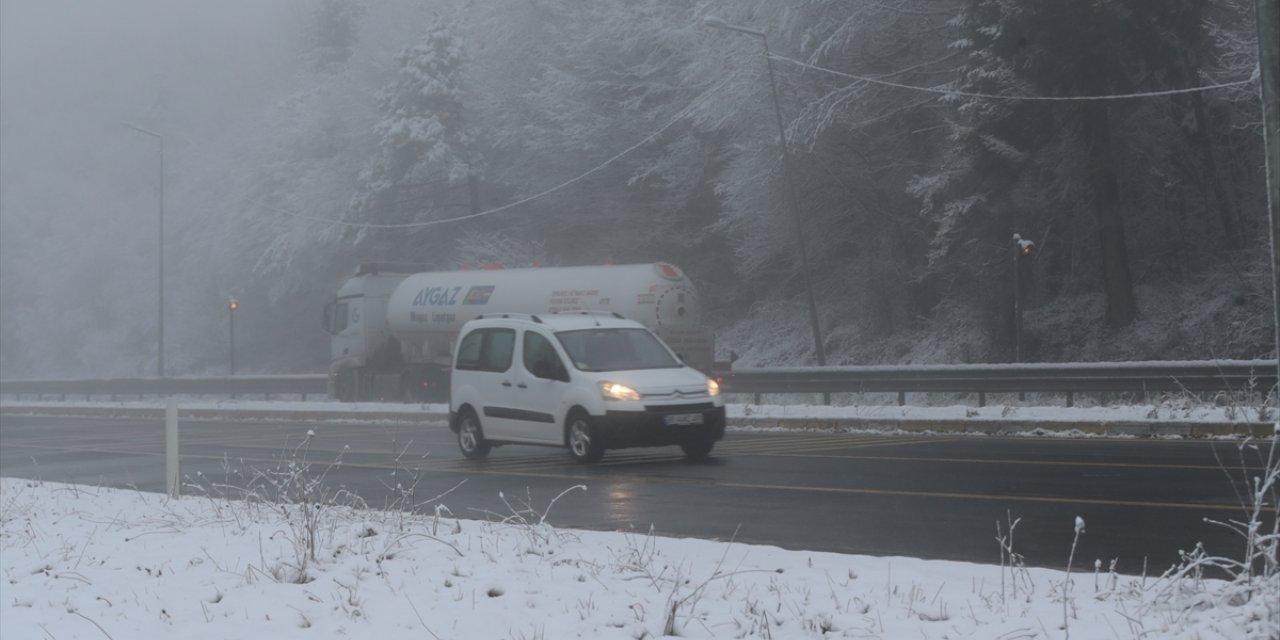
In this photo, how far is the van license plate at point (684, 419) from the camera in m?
16.8

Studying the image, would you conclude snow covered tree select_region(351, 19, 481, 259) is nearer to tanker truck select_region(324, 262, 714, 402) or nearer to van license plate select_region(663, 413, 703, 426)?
tanker truck select_region(324, 262, 714, 402)

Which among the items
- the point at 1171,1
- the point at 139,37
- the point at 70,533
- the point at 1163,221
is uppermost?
the point at 139,37

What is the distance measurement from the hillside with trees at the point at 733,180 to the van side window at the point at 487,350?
40.0 ft

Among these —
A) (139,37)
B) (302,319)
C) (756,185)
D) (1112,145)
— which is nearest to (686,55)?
(756,185)

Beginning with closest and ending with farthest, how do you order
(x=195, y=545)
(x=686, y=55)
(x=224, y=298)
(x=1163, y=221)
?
1. (x=195, y=545)
2. (x=1163, y=221)
3. (x=686, y=55)
4. (x=224, y=298)

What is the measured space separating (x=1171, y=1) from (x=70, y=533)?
2802cm

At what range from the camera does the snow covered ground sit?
6.47 m

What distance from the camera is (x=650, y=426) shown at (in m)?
16.7

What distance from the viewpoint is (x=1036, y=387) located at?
79.0 ft

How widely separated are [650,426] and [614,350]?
5.35 ft

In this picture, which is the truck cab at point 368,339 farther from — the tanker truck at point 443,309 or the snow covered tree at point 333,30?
the snow covered tree at point 333,30

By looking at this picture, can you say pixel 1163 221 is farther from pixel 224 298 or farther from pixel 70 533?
pixel 224 298

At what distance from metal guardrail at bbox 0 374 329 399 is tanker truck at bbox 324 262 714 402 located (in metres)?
1.90

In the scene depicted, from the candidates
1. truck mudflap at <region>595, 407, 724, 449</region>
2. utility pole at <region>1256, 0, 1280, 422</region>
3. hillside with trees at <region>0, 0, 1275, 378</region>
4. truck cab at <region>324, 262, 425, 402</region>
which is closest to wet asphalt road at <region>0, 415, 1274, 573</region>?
truck mudflap at <region>595, 407, 724, 449</region>
